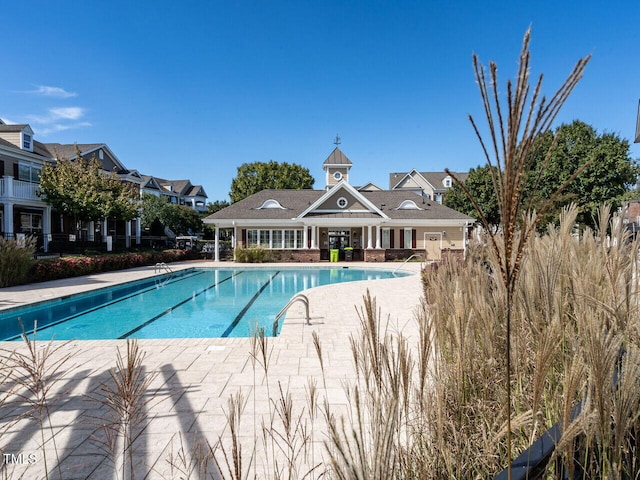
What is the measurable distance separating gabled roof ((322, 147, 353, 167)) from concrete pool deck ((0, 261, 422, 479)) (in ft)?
80.7

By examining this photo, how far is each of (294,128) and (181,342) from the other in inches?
989

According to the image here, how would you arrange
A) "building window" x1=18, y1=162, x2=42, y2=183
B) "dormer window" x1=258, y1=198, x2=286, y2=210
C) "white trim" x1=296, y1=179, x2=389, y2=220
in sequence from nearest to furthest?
"building window" x1=18, y1=162, x2=42, y2=183 < "white trim" x1=296, y1=179, x2=389, y2=220 < "dormer window" x1=258, y1=198, x2=286, y2=210

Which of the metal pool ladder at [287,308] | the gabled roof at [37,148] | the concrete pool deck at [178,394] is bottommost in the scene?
the concrete pool deck at [178,394]

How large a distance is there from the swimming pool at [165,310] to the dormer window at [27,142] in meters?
14.9

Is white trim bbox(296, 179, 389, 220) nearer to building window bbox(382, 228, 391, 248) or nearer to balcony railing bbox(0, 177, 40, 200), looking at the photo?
building window bbox(382, 228, 391, 248)

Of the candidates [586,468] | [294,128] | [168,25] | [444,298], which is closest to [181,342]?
[444,298]

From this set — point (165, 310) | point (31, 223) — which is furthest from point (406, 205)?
point (31, 223)

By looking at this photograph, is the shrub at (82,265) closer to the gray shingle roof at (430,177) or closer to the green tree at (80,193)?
A: the green tree at (80,193)

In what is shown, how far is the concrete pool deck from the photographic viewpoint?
2.65m

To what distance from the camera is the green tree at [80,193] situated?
18.5m

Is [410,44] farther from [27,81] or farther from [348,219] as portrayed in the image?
[27,81]

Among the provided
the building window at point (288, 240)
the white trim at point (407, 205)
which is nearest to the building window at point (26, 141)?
the building window at point (288, 240)

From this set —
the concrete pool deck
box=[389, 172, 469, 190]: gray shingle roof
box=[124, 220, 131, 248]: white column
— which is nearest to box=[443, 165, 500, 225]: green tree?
box=[389, 172, 469, 190]: gray shingle roof

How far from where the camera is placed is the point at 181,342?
586 cm
